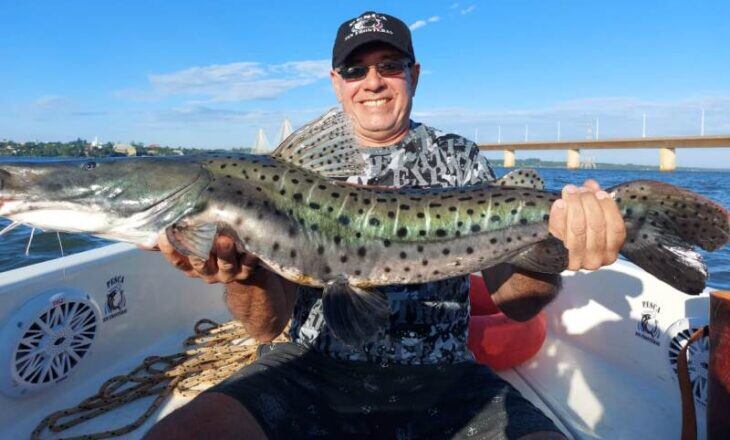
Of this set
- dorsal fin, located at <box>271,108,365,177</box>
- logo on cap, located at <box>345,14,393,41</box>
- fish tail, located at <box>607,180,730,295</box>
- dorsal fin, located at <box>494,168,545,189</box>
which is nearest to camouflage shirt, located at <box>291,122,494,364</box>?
dorsal fin, located at <box>494,168,545,189</box>

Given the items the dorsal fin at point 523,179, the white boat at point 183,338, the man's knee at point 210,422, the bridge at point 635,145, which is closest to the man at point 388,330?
the man's knee at point 210,422

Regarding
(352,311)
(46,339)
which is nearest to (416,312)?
(352,311)

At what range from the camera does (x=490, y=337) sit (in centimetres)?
534

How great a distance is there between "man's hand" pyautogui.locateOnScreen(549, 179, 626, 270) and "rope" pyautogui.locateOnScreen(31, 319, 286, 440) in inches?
142

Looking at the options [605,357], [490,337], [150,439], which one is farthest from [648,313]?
[150,439]

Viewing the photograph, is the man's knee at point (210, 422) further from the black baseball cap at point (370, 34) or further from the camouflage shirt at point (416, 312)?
the black baseball cap at point (370, 34)

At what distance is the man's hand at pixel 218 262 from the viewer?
305 centimetres

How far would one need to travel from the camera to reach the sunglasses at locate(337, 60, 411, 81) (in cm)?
435

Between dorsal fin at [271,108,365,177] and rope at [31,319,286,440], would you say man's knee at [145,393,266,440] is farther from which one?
rope at [31,319,286,440]

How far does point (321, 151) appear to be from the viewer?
11.0ft

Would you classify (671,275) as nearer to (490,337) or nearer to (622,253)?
(622,253)

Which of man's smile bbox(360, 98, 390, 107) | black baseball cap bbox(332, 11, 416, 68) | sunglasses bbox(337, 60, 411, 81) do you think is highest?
black baseball cap bbox(332, 11, 416, 68)

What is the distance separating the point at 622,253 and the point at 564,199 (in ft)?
1.90

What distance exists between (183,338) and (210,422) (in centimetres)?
370
